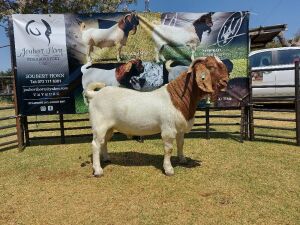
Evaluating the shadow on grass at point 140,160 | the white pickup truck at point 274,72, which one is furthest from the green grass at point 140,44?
the white pickup truck at point 274,72

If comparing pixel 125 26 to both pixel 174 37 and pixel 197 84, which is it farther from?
pixel 197 84

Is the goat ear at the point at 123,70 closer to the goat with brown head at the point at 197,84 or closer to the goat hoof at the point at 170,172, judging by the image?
the goat with brown head at the point at 197,84

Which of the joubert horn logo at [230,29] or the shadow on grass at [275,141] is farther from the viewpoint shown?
the joubert horn logo at [230,29]

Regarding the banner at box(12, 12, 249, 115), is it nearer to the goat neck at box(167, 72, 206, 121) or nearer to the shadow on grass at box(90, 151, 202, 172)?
the shadow on grass at box(90, 151, 202, 172)

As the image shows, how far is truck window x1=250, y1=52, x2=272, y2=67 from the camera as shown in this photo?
41.4 feet

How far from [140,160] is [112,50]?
2803 millimetres

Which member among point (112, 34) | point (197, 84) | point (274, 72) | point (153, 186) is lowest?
point (153, 186)

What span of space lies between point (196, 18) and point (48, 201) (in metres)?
5.42

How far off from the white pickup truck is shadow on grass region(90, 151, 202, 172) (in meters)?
6.32

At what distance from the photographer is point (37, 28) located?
24.9 ft

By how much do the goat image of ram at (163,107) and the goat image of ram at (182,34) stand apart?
2434mm

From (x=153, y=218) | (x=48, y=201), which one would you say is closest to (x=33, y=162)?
(x=48, y=201)

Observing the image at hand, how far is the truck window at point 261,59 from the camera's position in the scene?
41.4ft

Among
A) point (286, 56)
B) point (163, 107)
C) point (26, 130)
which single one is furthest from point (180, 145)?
point (286, 56)
